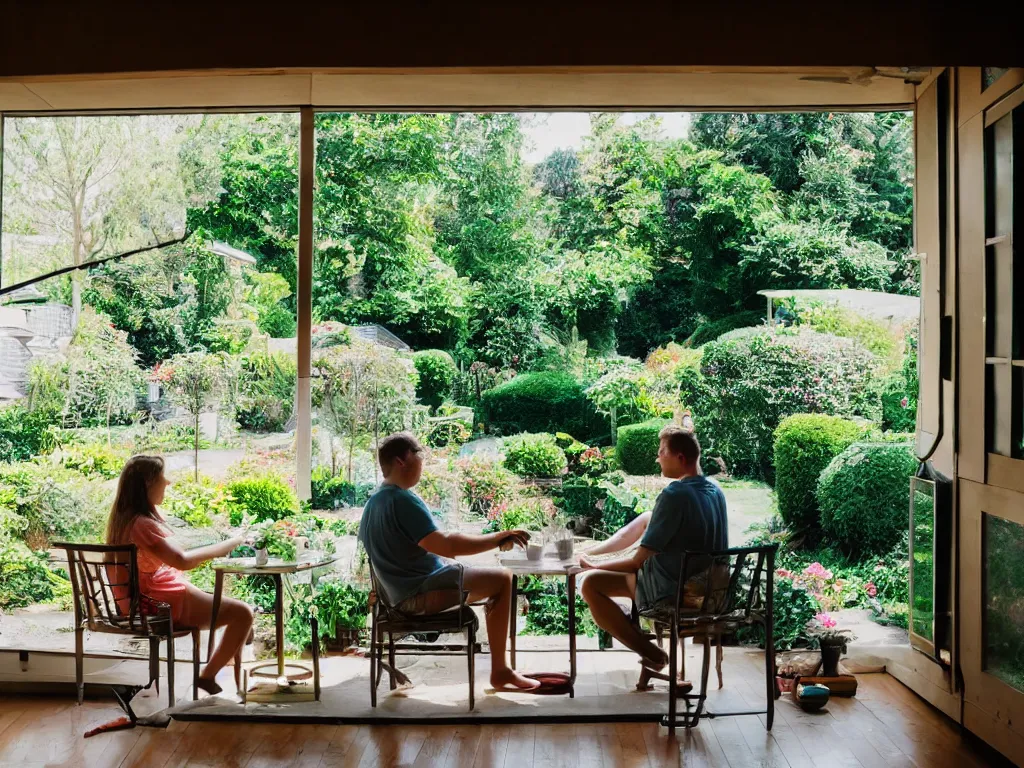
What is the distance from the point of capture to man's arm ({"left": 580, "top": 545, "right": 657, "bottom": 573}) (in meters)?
4.46

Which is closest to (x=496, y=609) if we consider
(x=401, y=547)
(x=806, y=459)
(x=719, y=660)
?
(x=401, y=547)

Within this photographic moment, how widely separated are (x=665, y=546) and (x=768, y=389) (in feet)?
10.0

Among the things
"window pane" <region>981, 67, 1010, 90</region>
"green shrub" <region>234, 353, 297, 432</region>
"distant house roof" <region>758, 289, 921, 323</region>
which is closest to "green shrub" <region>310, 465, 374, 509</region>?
"green shrub" <region>234, 353, 297, 432</region>

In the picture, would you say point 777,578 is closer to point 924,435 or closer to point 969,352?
point 924,435

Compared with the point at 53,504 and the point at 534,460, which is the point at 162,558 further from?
the point at 534,460

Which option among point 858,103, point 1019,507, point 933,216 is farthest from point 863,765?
point 858,103

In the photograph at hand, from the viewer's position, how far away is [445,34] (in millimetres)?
3631

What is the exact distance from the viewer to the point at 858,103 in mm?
5094

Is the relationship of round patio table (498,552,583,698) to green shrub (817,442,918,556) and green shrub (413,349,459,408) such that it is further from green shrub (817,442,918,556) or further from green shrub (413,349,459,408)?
green shrub (817,442,918,556)

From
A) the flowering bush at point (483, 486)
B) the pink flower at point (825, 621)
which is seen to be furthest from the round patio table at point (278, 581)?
the pink flower at point (825, 621)

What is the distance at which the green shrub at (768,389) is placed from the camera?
7078 mm

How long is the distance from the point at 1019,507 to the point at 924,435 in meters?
1.03

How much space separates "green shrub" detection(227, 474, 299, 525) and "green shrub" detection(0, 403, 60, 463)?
108cm

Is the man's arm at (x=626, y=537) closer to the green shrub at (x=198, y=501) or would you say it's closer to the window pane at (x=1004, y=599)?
the window pane at (x=1004, y=599)
